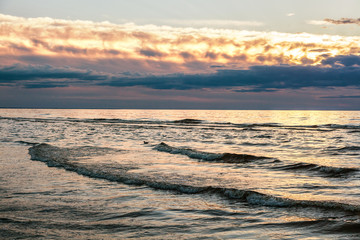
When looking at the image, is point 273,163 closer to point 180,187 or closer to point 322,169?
point 322,169

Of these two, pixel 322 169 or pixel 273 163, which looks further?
pixel 273 163

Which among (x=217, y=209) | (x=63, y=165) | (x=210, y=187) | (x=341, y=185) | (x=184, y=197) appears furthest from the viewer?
(x=63, y=165)

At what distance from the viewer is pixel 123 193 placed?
33.3 ft

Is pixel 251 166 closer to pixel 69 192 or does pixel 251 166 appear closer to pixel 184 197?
pixel 184 197

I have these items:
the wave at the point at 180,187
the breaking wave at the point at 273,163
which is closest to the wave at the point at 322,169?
the breaking wave at the point at 273,163

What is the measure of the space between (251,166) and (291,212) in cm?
806

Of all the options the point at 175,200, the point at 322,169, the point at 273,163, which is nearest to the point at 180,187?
the point at 175,200

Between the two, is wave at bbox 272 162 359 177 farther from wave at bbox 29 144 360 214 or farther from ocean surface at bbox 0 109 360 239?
wave at bbox 29 144 360 214

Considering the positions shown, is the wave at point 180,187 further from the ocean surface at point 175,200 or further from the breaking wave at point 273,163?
the breaking wave at point 273,163

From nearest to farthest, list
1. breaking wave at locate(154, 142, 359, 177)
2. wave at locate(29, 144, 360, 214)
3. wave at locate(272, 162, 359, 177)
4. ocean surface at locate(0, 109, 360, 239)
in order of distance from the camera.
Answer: ocean surface at locate(0, 109, 360, 239)
wave at locate(29, 144, 360, 214)
wave at locate(272, 162, 359, 177)
breaking wave at locate(154, 142, 359, 177)

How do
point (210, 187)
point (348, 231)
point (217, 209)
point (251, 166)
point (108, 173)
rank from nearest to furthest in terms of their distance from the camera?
1. point (348, 231)
2. point (217, 209)
3. point (210, 187)
4. point (108, 173)
5. point (251, 166)

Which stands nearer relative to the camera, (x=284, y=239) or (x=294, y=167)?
(x=284, y=239)

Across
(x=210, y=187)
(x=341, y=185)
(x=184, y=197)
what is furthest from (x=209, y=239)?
(x=341, y=185)

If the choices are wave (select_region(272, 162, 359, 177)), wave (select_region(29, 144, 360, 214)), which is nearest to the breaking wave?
wave (select_region(272, 162, 359, 177))
